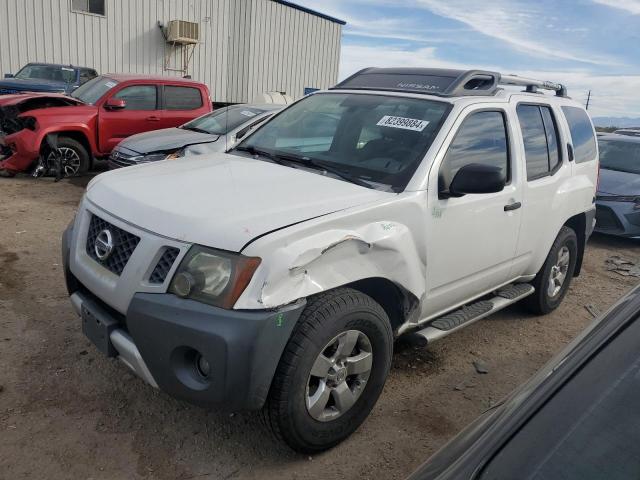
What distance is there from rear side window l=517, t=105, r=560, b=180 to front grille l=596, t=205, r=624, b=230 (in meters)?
4.31

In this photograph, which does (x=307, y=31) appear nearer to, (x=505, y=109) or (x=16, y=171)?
(x=16, y=171)

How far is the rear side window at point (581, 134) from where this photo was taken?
15.7 feet

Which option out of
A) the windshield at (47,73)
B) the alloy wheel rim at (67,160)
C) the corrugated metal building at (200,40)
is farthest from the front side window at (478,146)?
the windshield at (47,73)

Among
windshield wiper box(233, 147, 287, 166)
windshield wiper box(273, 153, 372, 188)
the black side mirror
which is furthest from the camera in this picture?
windshield wiper box(233, 147, 287, 166)

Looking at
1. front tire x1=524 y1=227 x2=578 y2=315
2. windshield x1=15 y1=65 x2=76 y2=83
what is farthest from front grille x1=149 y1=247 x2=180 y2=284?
windshield x1=15 y1=65 x2=76 y2=83

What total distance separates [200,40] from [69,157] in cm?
1235

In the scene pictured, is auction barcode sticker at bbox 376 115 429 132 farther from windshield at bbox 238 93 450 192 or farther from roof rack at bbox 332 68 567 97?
roof rack at bbox 332 68 567 97

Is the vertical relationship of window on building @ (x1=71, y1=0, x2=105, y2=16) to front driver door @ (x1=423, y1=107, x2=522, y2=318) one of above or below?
above

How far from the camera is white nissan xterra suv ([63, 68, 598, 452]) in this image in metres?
2.38

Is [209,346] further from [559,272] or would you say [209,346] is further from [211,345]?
[559,272]

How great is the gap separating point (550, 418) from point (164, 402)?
244cm

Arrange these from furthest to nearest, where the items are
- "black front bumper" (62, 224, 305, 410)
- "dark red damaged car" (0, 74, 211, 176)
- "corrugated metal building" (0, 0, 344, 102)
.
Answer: "corrugated metal building" (0, 0, 344, 102), "dark red damaged car" (0, 74, 211, 176), "black front bumper" (62, 224, 305, 410)

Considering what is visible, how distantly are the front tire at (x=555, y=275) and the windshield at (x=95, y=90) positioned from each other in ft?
25.7

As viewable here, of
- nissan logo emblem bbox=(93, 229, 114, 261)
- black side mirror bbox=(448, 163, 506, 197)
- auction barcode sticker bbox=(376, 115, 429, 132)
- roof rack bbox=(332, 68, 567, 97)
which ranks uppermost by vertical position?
roof rack bbox=(332, 68, 567, 97)
